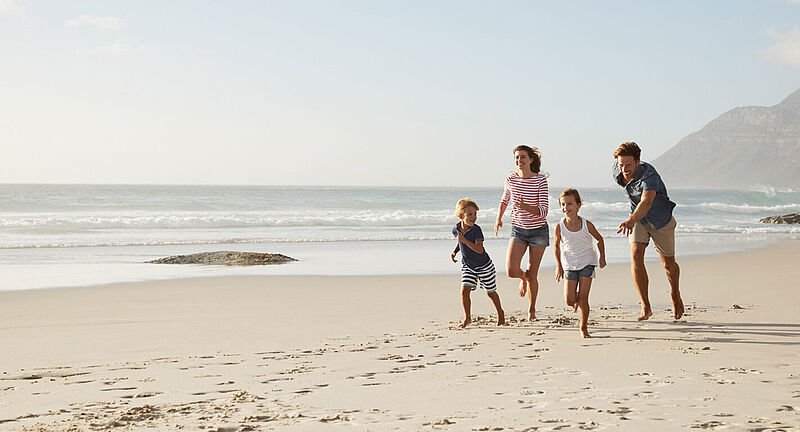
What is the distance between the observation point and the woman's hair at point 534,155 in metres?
6.71

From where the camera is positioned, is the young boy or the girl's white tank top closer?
the girl's white tank top

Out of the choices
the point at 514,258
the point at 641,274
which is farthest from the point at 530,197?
the point at 641,274

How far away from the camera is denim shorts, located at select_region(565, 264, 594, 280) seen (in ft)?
19.5

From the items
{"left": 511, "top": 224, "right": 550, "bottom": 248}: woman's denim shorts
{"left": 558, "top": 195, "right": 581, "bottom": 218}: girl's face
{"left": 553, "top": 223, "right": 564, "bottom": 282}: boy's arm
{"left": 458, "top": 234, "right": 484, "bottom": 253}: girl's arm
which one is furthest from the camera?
{"left": 511, "top": 224, "right": 550, "bottom": 248}: woman's denim shorts

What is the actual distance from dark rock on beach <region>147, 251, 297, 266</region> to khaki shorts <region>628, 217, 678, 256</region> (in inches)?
303

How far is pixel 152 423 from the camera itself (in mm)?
3531

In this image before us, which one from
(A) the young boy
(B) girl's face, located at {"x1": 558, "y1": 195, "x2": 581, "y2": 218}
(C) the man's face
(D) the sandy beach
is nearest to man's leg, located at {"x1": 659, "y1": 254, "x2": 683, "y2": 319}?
(D) the sandy beach

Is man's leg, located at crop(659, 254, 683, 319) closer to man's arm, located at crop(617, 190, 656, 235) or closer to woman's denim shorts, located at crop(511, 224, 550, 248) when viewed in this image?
man's arm, located at crop(617, 190, 656, 235)

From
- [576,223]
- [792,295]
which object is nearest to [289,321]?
[576,223]

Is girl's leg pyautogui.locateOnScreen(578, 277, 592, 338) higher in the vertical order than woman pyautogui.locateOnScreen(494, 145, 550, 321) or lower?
lower

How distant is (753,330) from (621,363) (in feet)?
6.60

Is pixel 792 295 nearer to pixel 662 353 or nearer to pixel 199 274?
pixel 662 353

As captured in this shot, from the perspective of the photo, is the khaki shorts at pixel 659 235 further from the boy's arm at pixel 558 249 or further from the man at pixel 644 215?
the boy's arm at pixel 558 249

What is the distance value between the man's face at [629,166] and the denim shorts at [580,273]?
112cm
